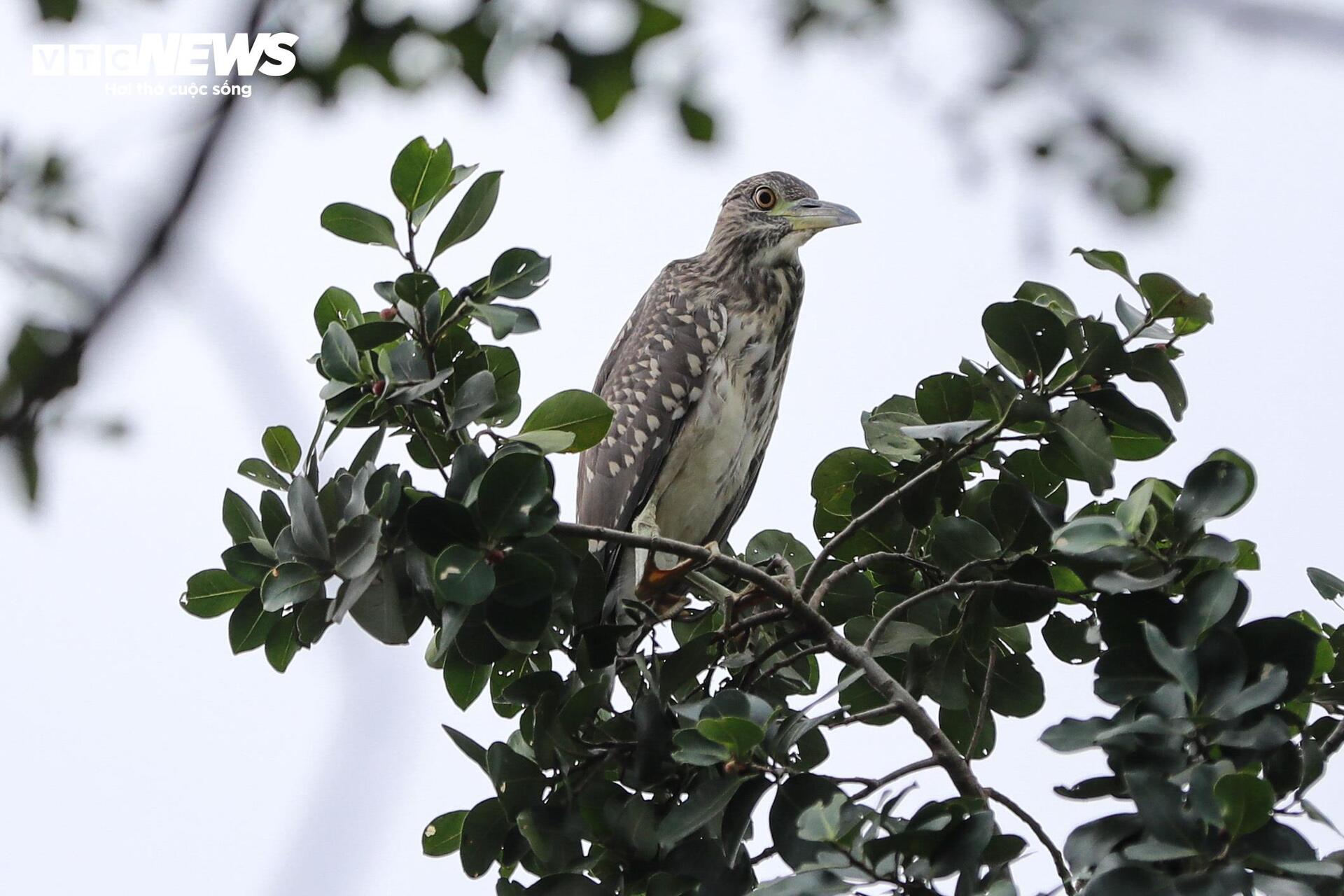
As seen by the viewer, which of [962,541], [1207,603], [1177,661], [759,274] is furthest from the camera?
[759,274]

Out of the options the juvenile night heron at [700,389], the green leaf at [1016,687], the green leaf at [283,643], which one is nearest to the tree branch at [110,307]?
the green leaf at [283,643]

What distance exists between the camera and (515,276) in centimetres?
256

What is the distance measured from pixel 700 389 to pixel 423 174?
7.15 ft

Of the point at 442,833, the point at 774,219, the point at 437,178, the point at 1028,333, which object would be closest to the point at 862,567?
the point at 1028,333

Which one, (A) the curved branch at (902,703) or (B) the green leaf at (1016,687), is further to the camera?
(B) the green leaf at (1016,687)

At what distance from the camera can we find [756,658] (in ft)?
9.04

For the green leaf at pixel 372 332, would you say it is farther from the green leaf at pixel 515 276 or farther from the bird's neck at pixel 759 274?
the bird's neck at pixel 759 274

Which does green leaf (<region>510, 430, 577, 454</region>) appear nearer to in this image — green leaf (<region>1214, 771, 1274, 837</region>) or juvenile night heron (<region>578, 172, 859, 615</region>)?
green leaf (<region>1214, 771, 1274, 837</region>)

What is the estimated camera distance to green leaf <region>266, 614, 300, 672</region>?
2627 millimetres

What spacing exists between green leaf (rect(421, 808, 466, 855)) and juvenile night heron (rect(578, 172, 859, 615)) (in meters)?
1.51

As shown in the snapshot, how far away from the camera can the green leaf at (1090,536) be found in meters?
2.22

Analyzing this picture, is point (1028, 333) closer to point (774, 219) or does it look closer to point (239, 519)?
point (239, 519)

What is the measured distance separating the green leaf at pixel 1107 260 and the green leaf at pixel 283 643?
1.60 metres

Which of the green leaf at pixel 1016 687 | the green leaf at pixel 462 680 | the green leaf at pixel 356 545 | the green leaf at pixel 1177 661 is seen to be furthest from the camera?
the green leaf at pixel 1016 687
